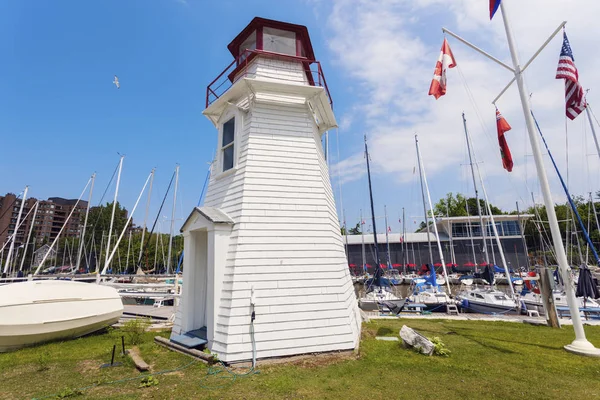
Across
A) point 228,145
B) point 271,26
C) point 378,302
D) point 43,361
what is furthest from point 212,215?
point 378,302

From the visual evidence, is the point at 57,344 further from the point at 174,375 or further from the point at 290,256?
the point at 290,256

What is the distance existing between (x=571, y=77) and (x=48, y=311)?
644 inches

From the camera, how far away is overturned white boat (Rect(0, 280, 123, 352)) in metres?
7.86

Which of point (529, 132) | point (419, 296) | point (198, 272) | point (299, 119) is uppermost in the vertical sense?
point (299, 119)

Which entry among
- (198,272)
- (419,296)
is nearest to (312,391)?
(198,272)

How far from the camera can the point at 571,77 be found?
26.1 ft

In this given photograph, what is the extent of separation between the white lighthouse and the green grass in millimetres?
724

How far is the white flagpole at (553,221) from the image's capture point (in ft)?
24.4

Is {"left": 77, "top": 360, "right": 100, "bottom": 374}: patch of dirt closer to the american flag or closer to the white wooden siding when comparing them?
the white wooden siding

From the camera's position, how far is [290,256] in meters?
7.62

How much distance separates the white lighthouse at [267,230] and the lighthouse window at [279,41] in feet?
0.11

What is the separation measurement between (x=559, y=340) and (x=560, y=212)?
7145 centimetres

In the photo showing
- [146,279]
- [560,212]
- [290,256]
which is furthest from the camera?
[560,212]

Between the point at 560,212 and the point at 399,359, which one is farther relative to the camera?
the point at 560,212
